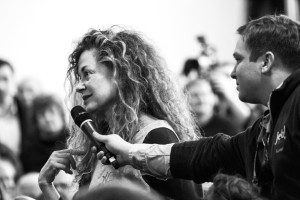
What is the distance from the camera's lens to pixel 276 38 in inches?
102

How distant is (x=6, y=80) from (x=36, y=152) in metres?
0.81

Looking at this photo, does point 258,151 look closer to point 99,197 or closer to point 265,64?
point 265,64

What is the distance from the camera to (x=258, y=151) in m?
2.55

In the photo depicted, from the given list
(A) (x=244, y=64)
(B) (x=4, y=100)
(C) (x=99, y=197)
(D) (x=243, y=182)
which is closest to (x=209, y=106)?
(B) (x=4, y=100)

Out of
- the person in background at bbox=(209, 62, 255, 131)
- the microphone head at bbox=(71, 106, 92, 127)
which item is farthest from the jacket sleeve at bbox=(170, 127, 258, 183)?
the person in background at bbox=(209, 62, 255, 131)

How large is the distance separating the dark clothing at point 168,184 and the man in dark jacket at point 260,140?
0.16 meters

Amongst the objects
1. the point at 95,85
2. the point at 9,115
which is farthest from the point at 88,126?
the point at 9,115

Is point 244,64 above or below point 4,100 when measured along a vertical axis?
above

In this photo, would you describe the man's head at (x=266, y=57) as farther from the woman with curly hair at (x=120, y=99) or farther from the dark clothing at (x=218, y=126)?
the dark clothing at (x=218, y=126)

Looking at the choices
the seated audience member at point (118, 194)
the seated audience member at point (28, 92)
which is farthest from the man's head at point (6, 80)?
the seated audience member at point (118, 194)

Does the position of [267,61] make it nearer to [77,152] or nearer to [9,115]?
[77,152]

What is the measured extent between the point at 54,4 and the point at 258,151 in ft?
17.3

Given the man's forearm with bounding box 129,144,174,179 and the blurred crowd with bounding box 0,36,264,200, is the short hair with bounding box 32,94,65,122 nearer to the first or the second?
the blurred crowd with bounding box 0,36,264,200

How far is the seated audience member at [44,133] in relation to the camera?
5.51 m
